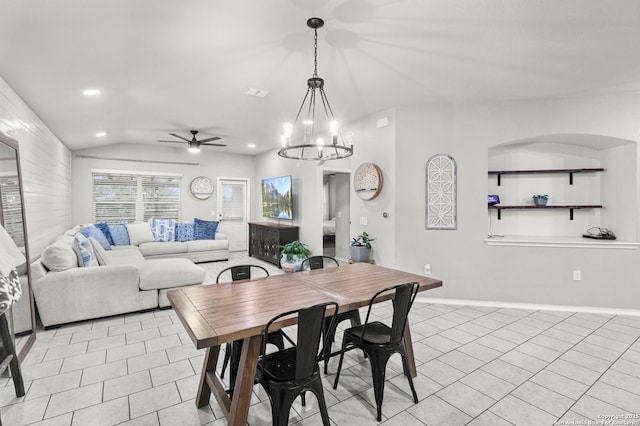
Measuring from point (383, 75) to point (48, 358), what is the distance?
13.1 feet

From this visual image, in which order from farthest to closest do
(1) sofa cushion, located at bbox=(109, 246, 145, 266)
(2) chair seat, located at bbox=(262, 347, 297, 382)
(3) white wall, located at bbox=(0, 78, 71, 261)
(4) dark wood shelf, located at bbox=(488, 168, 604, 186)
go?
(1) sofa cushion, located at bbox=(109, 246, 145, 266)
(4) dark wood shelf, located at bbox=(488, 168, 604, 186)
(3) white wall, located at bbox=(0, 78, 71, 261)
(2) chair seat, located at bbox=(262, 347, 297, 382)

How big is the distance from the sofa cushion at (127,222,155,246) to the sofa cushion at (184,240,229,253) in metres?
0.82

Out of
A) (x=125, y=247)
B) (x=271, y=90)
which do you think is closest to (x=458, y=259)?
(x=271, y=90)

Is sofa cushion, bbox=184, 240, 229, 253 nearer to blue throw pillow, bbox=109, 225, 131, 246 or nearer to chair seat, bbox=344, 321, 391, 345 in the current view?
blue throw pillow, bbox=109, 225, 131, 246

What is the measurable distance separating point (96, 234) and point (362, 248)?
475 cm

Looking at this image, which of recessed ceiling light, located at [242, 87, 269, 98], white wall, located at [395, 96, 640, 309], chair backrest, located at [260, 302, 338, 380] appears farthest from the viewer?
white wall, located at [395, 96, 640, 309]

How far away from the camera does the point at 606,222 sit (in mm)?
3998

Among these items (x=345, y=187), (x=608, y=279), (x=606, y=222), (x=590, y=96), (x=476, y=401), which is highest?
(x=590, y=96)

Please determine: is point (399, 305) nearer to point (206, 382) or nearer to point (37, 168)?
point (206, 382)

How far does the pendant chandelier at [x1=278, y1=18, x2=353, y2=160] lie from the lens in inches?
95.9

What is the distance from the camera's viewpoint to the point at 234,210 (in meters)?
8.41

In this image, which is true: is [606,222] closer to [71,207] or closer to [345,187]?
[345,187]

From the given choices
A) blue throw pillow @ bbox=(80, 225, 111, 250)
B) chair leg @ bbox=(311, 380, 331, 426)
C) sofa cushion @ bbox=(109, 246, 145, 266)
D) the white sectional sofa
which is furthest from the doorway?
chair leg @ bbox=(311, 380, 331, 426)

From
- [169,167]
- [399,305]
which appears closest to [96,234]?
[169,167]
